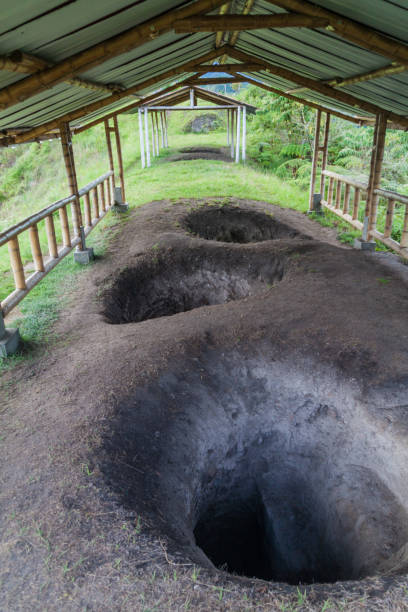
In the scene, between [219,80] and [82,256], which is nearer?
[82,256]

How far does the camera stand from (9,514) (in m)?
3.65

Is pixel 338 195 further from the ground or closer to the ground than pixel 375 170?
closer to the ground

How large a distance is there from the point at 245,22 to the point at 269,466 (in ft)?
20.9

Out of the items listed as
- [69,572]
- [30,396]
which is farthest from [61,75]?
[69,572]

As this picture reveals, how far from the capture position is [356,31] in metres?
5.69

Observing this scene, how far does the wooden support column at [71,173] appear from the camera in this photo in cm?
Answer: 927

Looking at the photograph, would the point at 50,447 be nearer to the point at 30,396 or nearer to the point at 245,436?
the point at 30,396

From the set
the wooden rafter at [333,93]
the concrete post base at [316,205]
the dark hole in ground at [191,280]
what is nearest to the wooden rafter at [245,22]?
the wooden rafter at [333,93]

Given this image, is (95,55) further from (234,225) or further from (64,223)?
(234,225)

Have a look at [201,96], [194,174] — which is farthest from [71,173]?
[201,96]

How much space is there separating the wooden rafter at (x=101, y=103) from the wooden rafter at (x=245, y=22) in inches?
150

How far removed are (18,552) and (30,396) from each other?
2239mm

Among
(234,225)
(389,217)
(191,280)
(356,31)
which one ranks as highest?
(356,31)

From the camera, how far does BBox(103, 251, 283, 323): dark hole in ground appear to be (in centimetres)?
942
